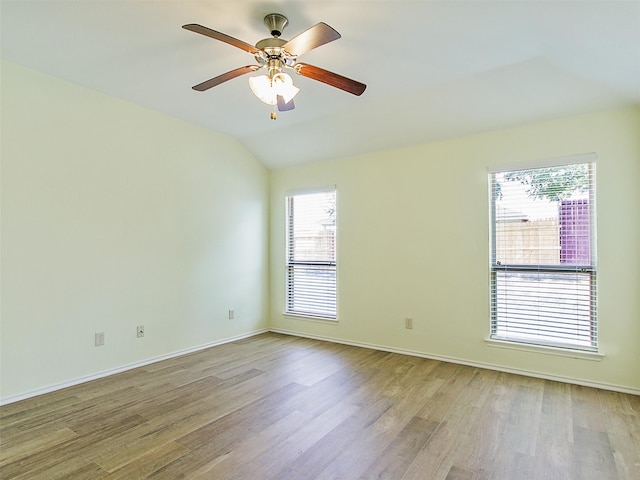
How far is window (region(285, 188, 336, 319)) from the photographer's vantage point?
15.7ft

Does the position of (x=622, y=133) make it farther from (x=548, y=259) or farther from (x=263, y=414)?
(x=263, y=414)

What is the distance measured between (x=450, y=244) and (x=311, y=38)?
2656mm

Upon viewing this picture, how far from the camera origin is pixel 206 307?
14.3 ft

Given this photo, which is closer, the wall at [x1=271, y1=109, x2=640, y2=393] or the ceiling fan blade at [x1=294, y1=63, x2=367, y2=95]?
the ceiling fan blade at [x1=294, y1=63, x2=367, y2=95]

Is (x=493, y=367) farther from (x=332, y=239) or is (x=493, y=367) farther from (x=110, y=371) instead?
(x=110, y=371)

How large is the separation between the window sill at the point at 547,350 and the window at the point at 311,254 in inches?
77.3

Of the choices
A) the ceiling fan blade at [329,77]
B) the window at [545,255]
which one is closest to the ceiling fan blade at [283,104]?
the ceiling fan blade at [329,77]

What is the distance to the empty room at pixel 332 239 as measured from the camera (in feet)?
7.14

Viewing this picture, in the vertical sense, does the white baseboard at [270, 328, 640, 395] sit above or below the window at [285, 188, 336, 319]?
below

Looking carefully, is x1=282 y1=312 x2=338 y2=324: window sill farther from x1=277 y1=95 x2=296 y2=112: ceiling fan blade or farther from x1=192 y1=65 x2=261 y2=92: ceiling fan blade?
x1=192 y1=65 x2=261 y2=92: ceiling fan blade

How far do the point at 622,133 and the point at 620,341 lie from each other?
69.7 inches

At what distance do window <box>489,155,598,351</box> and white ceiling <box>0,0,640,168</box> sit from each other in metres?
0.61

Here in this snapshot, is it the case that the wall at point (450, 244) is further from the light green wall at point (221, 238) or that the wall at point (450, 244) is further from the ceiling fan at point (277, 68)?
the ceiling fan at point (277, 68)

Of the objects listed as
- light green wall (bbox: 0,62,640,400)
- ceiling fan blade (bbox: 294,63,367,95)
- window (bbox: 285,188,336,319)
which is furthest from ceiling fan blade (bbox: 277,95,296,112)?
window (bbox: 285,188,336,319)
